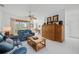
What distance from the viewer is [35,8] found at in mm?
2410

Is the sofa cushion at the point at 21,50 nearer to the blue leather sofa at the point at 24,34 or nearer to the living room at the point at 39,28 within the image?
the living room at the point at 39,28

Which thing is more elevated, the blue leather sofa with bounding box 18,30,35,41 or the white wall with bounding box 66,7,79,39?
the white wall with bounding box 66,7,79,39

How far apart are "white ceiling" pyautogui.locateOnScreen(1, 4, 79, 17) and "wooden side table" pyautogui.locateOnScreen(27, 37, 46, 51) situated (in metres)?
0.51

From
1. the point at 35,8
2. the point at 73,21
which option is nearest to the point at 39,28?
the point at 35,8

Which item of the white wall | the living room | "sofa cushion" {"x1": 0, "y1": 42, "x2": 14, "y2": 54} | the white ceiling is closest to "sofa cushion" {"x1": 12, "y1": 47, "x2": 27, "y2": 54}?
the living room

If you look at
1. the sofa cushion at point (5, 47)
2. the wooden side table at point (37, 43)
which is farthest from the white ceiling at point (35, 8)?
the sofa cushion at point (5, 47)

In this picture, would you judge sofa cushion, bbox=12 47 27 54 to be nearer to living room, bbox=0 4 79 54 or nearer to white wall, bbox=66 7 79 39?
living room, bbox=0 4 79 54

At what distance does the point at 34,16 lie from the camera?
2418mm

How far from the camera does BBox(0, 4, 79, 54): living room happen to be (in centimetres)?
237

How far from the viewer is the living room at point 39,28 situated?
2367 millimetres

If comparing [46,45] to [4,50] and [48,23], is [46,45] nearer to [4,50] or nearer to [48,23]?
[48,23]

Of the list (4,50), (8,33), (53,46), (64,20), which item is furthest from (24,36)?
(64,20)

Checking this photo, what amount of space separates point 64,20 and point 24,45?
3.21ft

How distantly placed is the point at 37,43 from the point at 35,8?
0.73m
